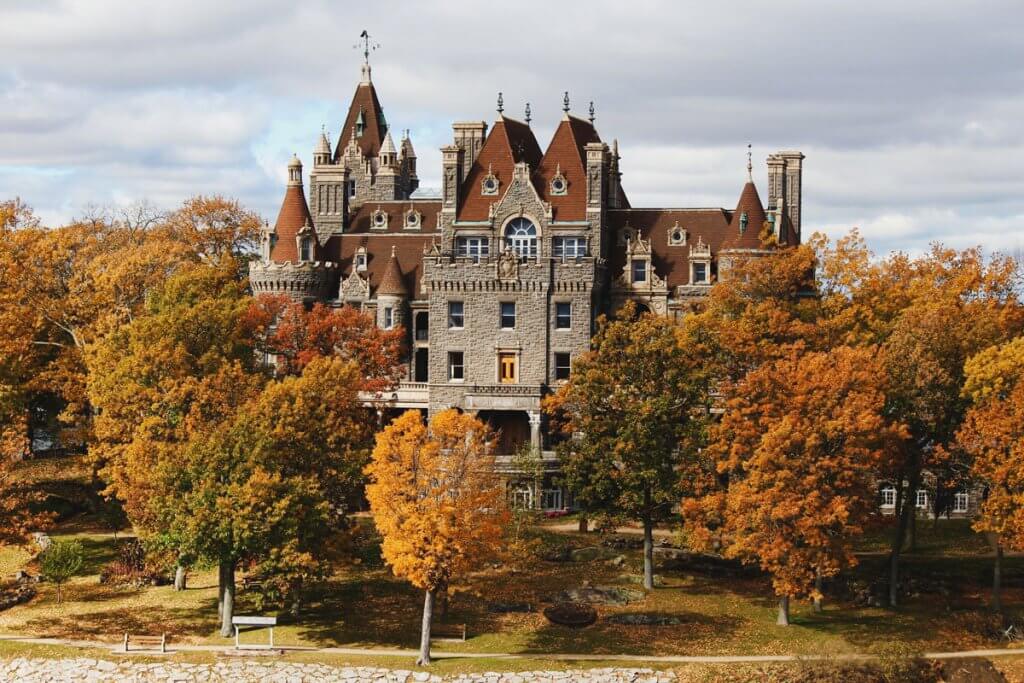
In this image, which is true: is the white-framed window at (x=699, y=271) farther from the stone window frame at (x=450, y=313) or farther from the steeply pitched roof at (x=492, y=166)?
the stone window frame at (x=450, y=313)

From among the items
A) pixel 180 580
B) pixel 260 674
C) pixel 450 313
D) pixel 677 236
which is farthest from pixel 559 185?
pixel 260 674

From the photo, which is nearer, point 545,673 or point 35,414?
point 545,673

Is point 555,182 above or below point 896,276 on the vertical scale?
above

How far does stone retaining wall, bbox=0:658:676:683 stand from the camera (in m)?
51.2

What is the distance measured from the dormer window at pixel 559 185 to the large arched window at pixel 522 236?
225 cm

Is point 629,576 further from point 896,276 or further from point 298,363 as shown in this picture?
point 896,276

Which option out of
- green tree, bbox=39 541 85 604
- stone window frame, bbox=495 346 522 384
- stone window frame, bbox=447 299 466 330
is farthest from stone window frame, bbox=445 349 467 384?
green tree, bbox=39 541 85 604

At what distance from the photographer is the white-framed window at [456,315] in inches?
3105

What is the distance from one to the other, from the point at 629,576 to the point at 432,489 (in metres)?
12.9

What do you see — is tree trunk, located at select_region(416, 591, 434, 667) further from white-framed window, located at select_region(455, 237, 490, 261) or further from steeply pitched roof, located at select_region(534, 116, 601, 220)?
steeply pitched roof, located at select_region(534, 116, 601, 220)

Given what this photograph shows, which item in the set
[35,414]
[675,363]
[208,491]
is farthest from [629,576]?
[35,414]

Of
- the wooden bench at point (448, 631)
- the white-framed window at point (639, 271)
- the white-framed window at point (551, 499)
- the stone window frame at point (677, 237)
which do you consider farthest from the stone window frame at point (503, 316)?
the wooden bench at point (448, 631)

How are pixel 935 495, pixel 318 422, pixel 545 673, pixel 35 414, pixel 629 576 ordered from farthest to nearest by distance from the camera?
1. pixel 35 414
2. pixel 935 495
3. pixel 629 576
4. pixel 318 422
5. pixel 545 673

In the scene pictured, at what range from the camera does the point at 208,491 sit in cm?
5378
